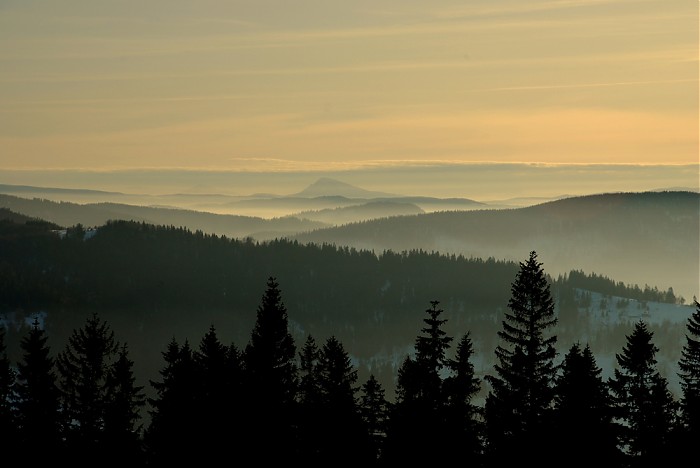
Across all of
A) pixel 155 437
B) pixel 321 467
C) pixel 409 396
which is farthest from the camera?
pixel 155 437

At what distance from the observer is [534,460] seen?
56.4 m

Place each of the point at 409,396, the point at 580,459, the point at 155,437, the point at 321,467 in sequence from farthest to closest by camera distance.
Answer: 1. the point at 155,437
2. the point at 321,467
3. the point at 409,396
4. the point at 580,459

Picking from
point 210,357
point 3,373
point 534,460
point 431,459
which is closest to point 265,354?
point 210,357

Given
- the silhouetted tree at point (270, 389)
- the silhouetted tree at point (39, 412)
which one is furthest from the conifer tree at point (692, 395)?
the silhouetted tree at point (39, 412)

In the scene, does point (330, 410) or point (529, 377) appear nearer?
point (529, 377)

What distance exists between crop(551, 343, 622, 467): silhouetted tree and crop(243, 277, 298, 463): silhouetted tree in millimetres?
12930

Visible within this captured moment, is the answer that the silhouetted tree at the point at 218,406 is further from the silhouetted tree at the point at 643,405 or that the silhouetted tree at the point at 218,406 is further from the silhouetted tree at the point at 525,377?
the silhouetted tree at the point at 643,405

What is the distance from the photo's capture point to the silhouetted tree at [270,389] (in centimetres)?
6197

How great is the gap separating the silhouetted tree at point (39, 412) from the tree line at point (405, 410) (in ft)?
0.25

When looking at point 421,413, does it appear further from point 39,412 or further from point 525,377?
point 39,412

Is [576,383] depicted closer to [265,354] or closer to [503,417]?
[503,417]

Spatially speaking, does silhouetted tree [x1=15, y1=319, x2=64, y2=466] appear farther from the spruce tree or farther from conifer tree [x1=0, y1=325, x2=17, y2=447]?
the spruce tree

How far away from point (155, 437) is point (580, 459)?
1001 inches

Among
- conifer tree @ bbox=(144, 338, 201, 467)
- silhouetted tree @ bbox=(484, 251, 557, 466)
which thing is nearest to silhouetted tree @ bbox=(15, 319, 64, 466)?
conifer tree @ bbox=(144, 338, 201, 467)
